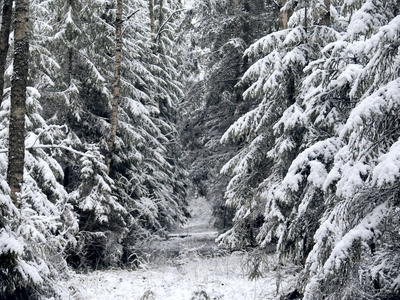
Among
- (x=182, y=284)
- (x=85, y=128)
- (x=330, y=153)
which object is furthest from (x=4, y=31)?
(x=85, y=128)

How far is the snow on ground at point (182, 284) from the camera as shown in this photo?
27.7 feet

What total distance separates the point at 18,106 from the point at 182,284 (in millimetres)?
5404

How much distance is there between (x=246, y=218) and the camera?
1000 cm

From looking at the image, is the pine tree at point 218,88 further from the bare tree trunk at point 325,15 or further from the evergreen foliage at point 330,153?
the bare tree trunk at point 325,15

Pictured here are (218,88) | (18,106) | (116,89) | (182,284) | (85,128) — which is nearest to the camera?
(18,106)

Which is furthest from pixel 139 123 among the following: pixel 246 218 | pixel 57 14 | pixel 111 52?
pixel 246 218

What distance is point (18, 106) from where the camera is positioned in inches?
268

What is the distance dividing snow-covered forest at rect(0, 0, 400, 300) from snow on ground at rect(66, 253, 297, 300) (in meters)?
0.07

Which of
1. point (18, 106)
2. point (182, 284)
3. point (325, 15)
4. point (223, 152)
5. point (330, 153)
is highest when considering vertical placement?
point (325, 15)

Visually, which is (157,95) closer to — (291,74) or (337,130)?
(291,74)

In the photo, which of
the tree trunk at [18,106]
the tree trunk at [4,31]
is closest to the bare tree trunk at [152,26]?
the tree trunk at [4,31]

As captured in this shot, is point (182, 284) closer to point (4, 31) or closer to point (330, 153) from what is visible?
point (330, 153)

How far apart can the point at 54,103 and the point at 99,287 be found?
647cm

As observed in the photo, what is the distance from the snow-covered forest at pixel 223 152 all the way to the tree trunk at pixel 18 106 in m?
0.02
